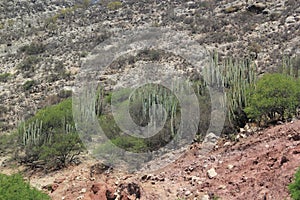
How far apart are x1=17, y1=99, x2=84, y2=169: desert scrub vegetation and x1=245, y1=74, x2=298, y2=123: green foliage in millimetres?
5758

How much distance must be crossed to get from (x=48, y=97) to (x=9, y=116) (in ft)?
6.99

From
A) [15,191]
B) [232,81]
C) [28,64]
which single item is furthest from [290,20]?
[15,191]

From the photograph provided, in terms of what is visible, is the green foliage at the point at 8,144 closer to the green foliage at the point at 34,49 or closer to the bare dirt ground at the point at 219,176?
the bare dirt ground at the point at 219,176

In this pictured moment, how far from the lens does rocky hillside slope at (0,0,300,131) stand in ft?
74.4

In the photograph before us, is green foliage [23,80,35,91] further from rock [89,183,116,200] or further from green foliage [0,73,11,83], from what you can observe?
rock [89,183,116,200]

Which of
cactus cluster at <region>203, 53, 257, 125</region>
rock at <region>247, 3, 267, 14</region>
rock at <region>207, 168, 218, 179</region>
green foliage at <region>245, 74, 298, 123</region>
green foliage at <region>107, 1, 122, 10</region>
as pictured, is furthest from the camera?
green foliage at <region>107, 1, 122, 10</region>

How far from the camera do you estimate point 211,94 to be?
14961mm

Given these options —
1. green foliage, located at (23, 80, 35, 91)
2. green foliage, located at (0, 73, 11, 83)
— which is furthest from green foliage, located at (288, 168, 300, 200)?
green foliage, located at (0, 73, 11, 83)

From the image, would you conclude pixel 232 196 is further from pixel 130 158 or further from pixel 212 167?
pixel 130 158

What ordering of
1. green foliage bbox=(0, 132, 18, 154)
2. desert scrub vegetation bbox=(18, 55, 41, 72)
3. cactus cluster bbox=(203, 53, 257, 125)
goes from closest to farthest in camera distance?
cactus cluster bbox=(203, 53, 257, 125), green foliage bbox=(0, 132, 18, 154), desert scrub vegetation bbox=(18, 55, 41, 72)

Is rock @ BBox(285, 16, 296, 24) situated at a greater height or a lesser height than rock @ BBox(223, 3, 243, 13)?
lesser

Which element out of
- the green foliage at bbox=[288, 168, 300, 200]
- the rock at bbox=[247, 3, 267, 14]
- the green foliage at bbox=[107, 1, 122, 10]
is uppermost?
the green foliage at bbox=[107, 1, 122, 10]

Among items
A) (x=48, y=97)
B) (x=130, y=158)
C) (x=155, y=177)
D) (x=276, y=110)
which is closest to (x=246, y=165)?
(x=155, y=177)

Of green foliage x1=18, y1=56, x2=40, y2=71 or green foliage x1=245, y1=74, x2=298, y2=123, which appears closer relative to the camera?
green foliage x1=245, y1=74, x2=298, y2=123
